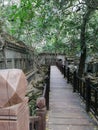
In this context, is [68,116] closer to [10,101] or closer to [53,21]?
[53,21]

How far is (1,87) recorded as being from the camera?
1618 millimetres

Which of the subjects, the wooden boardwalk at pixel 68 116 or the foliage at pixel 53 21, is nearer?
the wooden boardwalk at pixel 68 116

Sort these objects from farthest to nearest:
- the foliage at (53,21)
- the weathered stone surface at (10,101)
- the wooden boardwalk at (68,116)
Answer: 1. the foliage at (53,21)
2. the wooden boardwalk at (68,116)
3. the weathered stone surface at (10,101)

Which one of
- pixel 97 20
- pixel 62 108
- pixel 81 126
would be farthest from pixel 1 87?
pixel 97 20

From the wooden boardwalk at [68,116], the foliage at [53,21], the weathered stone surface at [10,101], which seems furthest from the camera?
the foliage at [53,21]

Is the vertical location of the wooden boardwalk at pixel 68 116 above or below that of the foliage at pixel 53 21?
below

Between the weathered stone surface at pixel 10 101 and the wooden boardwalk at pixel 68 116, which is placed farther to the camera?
the wooden boardwalk at pixel 68 116

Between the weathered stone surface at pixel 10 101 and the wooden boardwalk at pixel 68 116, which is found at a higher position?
the weathered stone surface at pixel 10 101

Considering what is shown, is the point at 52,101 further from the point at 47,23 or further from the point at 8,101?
the point at 8,101

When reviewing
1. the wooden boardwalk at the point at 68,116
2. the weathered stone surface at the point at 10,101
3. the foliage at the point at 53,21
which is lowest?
the wooden boardwalk at the point at 68,116

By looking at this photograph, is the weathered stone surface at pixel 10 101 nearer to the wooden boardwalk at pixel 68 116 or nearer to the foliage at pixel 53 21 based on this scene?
the foliage at pixel 53 21

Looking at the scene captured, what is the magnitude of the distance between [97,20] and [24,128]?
1175cm

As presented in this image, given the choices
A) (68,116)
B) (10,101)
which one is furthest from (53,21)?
(10,101)

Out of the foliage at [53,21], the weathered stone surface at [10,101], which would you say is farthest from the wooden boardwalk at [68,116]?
the weathered stone surface at [10,101]
